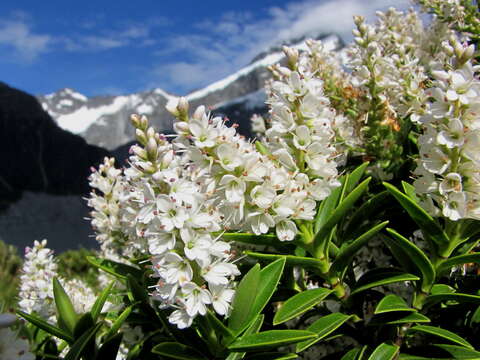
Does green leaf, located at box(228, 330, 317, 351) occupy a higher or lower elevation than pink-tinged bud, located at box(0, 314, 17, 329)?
lower

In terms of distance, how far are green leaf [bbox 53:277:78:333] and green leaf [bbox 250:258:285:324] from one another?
0.68 meters

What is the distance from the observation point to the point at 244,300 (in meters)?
1.41

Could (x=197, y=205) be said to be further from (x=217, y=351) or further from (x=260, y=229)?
(x=217, y=351)

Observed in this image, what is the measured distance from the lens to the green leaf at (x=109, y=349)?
1623mm

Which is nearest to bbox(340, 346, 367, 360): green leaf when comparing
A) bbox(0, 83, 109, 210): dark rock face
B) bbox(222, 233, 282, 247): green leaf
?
bbox(222, 233, 282, 247): green leaf

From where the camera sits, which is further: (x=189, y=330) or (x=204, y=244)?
(x=189, y=330)

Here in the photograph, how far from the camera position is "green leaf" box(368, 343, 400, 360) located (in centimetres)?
142

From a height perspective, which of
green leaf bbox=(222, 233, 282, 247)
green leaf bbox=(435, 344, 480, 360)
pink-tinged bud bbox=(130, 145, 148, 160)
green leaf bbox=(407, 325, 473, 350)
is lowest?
green leaf bbox=(435, 344, 480, 360)

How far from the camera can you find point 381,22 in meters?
3.04

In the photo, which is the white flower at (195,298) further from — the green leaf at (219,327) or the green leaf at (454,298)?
the green leaf at (454,298)

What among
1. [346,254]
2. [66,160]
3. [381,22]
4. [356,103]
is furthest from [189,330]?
[66,160]

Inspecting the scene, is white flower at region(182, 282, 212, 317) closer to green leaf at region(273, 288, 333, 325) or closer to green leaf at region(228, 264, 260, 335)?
green leaf at region(228, 264, 260, 335)

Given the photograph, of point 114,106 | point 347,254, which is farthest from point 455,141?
point 114,106

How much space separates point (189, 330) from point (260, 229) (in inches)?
18.4
